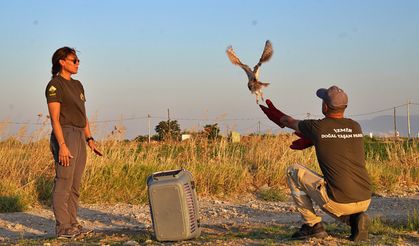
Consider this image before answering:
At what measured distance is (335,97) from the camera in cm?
563

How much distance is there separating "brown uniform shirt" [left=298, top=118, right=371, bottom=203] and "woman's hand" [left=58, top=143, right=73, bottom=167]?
241 centimetres

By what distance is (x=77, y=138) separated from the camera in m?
6.49

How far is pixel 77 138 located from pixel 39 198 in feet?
11.2

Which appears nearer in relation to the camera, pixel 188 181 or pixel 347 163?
pixel 347 163

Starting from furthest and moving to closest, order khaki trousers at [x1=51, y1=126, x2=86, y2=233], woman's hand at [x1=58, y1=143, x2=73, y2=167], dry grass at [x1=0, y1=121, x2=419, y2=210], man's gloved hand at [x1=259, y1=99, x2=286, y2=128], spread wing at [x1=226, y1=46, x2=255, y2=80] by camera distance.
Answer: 1. dry grass at [x1=0, y1=121, x2=419, y2=210]
2. spread wing at [x1=226, y1=46, x2=255, y2=80]
3. khaki trousers at [x1=51, y1=126, x2=86, y2=233]
4. woman's hand at [x1=58, y1=143, x2=73, y2=167]
5. man's gloved hand at [x1=259, y1=99, x2=286, y2=128]

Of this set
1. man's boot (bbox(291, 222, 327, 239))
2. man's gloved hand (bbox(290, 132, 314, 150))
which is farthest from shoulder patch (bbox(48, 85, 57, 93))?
man's boot (bbox(291, 222, 327, 239))

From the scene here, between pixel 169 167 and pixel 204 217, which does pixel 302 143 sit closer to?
pixel 204 217

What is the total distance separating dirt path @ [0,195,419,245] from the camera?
7189mm

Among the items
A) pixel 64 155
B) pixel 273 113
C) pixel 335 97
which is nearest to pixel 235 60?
pixel 273 113

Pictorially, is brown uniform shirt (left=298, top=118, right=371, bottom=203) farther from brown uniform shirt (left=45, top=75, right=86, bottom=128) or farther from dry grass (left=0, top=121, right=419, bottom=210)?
dry grass (left=0, top=121, right=419, bottom=210)

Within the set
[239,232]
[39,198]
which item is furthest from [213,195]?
[239,232]

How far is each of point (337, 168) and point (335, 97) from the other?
649mm

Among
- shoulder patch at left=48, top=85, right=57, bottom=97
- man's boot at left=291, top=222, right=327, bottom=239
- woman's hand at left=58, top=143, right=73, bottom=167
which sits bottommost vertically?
man's boot at left=291, top=222, right=327, bottom=239

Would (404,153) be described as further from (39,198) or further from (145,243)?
(145,243)
